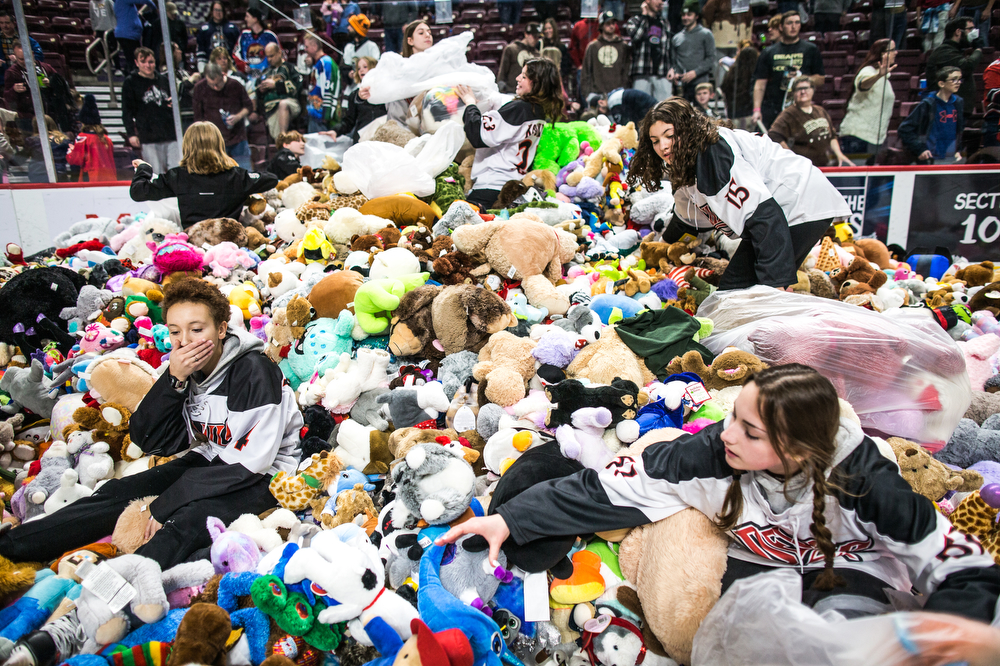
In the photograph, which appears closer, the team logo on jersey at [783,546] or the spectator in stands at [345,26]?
the team logo on jersey at [783,546]

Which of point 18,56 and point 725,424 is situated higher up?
point 18,56

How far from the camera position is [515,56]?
5871mm

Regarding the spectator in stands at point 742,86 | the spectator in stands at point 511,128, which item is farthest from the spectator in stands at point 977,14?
the spectator in stands at point 511,128

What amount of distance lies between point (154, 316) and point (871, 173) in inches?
201

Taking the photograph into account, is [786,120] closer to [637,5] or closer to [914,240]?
[914,240]

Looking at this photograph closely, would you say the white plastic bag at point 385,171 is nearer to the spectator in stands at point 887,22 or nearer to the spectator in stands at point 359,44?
the spectator in stands at point 359,44

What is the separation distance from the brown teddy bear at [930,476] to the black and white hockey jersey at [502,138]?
279 cm

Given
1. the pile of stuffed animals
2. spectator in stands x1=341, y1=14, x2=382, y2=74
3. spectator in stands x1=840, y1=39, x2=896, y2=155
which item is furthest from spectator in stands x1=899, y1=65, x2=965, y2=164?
spectator in stands x1=341, y1=14, x2=382, y2=74

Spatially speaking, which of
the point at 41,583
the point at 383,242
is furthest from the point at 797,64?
the point at 41,583

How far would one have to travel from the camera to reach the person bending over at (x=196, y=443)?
174cm

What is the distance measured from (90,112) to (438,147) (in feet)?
11.4

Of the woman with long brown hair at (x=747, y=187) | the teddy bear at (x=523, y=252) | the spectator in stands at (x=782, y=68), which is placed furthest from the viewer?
the spectator in stands at (x=782, y=68)

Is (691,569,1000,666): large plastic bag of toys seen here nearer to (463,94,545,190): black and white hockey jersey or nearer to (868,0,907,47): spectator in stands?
(463,94,545,190): black and white hockey jersey

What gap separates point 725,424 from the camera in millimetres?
1403
